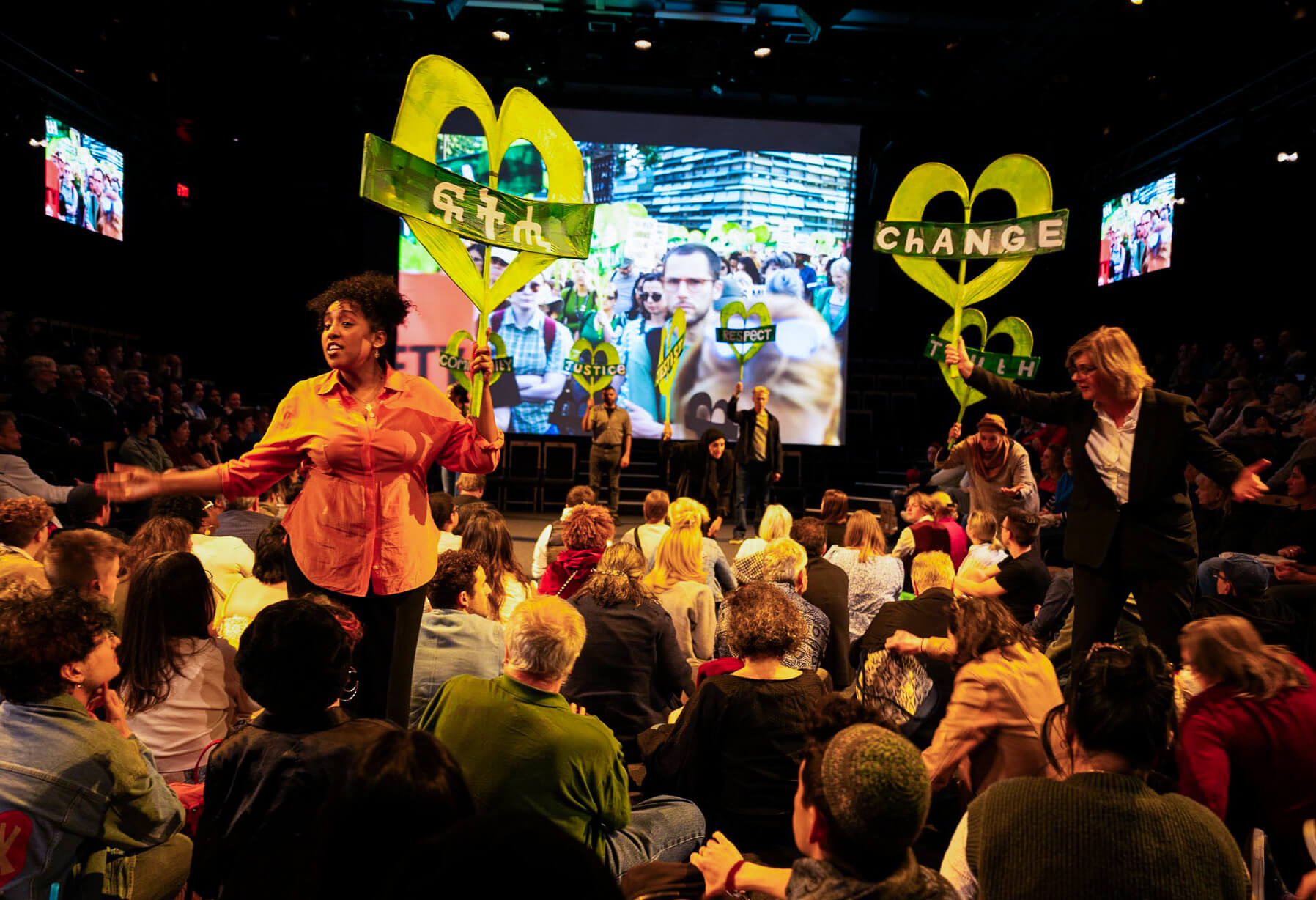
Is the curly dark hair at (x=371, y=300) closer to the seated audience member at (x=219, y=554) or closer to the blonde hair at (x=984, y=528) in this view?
the seated audience member at (x=219, y=554)

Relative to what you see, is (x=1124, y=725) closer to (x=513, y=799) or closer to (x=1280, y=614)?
(x=513, y=799)

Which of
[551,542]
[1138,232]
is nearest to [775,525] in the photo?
[551,542]

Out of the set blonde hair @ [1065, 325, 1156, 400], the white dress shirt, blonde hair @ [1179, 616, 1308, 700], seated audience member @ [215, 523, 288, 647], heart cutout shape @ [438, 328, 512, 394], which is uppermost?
heart cutout shape @ [438, 328, 512, 394]

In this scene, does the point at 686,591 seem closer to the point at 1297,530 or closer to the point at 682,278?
the point at 1297,530

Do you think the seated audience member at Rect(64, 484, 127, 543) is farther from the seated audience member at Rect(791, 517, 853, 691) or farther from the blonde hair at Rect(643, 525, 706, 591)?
the seated audience member at Rect(791, 517, 853, 691)

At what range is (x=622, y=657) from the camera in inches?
125

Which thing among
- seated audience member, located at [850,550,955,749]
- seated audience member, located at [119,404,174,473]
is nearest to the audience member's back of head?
seated audience member, located at [850,550,955,749]

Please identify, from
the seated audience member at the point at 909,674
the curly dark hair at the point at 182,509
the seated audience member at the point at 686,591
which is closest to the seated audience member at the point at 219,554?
the curly dark hair at the point at 182,509

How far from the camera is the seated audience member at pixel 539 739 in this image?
6.23 feet

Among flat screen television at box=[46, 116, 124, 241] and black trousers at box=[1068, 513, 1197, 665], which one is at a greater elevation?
flat screen television at box=[46, 116, 124, 241]

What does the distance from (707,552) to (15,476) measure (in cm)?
454

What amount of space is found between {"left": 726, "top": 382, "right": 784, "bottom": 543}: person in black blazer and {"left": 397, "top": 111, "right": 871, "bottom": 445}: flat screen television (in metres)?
3.19

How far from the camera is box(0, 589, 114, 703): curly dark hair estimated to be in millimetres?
1751

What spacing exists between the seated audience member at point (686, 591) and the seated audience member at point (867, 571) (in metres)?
0.83
